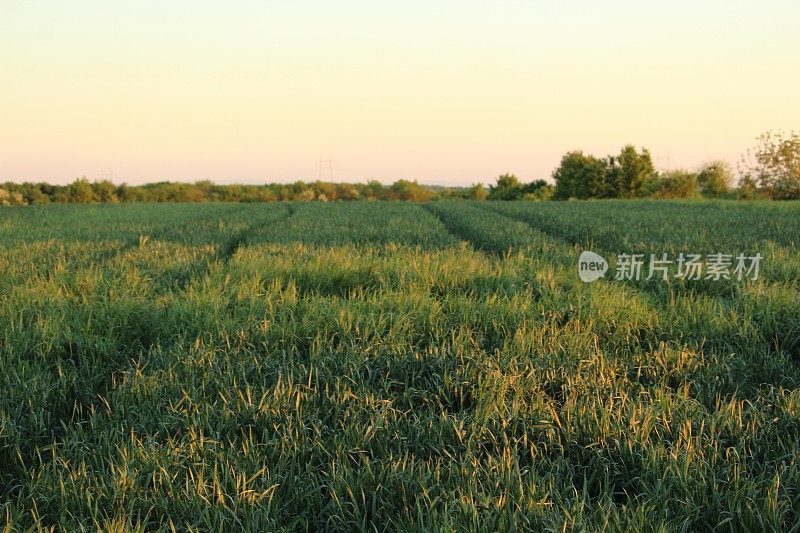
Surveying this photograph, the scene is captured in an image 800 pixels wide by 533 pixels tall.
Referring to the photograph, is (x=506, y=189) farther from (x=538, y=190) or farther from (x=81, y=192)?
(x=81, y=192)

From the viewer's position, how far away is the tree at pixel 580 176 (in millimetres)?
67750

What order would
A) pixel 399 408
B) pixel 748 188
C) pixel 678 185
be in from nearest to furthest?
Answer: pixel 399 408, pixel 748 188, pixel 678 185

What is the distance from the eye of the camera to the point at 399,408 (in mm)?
2992

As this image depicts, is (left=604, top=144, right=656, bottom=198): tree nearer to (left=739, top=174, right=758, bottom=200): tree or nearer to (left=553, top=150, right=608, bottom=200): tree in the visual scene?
(left=553, top=150, right=608, bottom=200): tree

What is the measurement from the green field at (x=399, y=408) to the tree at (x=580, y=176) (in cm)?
6624

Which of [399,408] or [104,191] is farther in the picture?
[104,191]

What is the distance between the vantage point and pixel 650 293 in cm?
589

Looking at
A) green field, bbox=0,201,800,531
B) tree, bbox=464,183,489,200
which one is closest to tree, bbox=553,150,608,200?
tree, bbox=464,183,489,200

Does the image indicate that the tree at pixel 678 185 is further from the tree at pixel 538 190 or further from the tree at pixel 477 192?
the tree at pixel 477 192

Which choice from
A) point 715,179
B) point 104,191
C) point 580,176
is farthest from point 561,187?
point 104,191

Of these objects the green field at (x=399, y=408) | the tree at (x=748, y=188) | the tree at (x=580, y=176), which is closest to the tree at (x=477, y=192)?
the tree at (x=580, y=176)

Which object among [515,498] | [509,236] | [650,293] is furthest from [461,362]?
[509,236]

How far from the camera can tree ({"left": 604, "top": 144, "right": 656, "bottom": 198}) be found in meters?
64.4

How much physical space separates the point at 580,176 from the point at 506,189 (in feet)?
67.6
